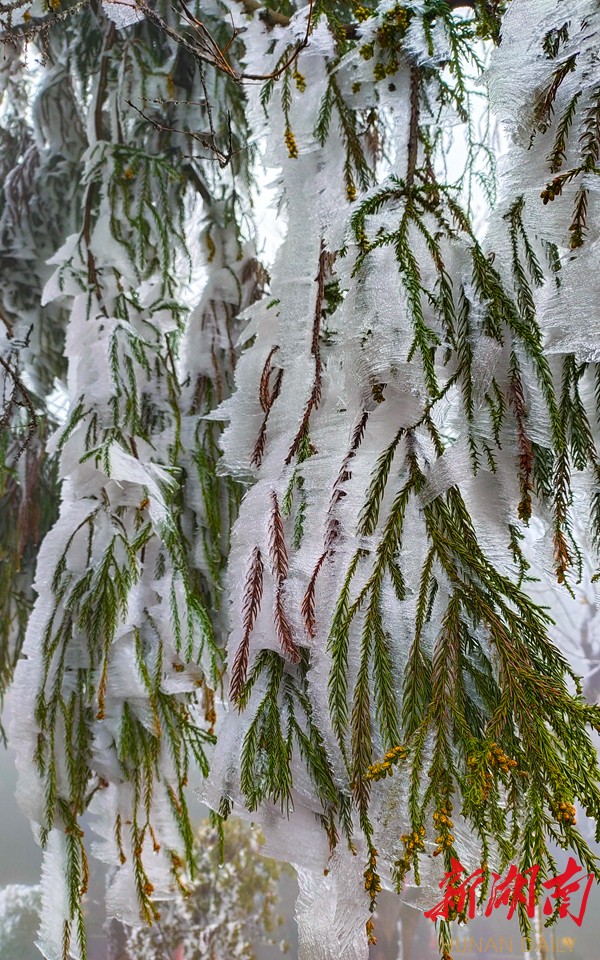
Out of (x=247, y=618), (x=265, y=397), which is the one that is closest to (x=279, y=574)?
(x=247, y=618)

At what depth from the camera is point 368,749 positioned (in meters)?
0.54

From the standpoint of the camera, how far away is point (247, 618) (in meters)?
0.61

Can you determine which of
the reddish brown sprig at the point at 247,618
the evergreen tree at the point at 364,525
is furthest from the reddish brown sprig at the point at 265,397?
the reddish brown sprig at the point at 247,618

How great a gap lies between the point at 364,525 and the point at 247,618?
135mm

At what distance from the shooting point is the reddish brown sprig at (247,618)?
1.98 feet

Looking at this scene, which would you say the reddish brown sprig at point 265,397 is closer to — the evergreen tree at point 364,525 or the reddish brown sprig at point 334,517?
the evergreen tree at point 364,525

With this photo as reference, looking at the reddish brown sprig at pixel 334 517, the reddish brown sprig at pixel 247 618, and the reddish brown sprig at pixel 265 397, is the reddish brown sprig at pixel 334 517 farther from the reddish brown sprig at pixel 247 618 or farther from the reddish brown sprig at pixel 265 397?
the reddish brown sprig at pixel 265 397

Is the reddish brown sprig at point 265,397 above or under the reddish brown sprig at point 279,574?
above

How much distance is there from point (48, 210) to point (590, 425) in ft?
4.99

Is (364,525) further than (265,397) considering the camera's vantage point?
No

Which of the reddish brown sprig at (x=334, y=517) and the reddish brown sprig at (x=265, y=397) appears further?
the reddish brown sprig at (x=265, y=397)

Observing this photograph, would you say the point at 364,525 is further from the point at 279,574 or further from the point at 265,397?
the point at 265,397

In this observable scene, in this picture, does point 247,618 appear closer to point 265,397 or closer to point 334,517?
point 334,517

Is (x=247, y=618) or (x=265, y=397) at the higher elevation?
(x=265, y=397)
